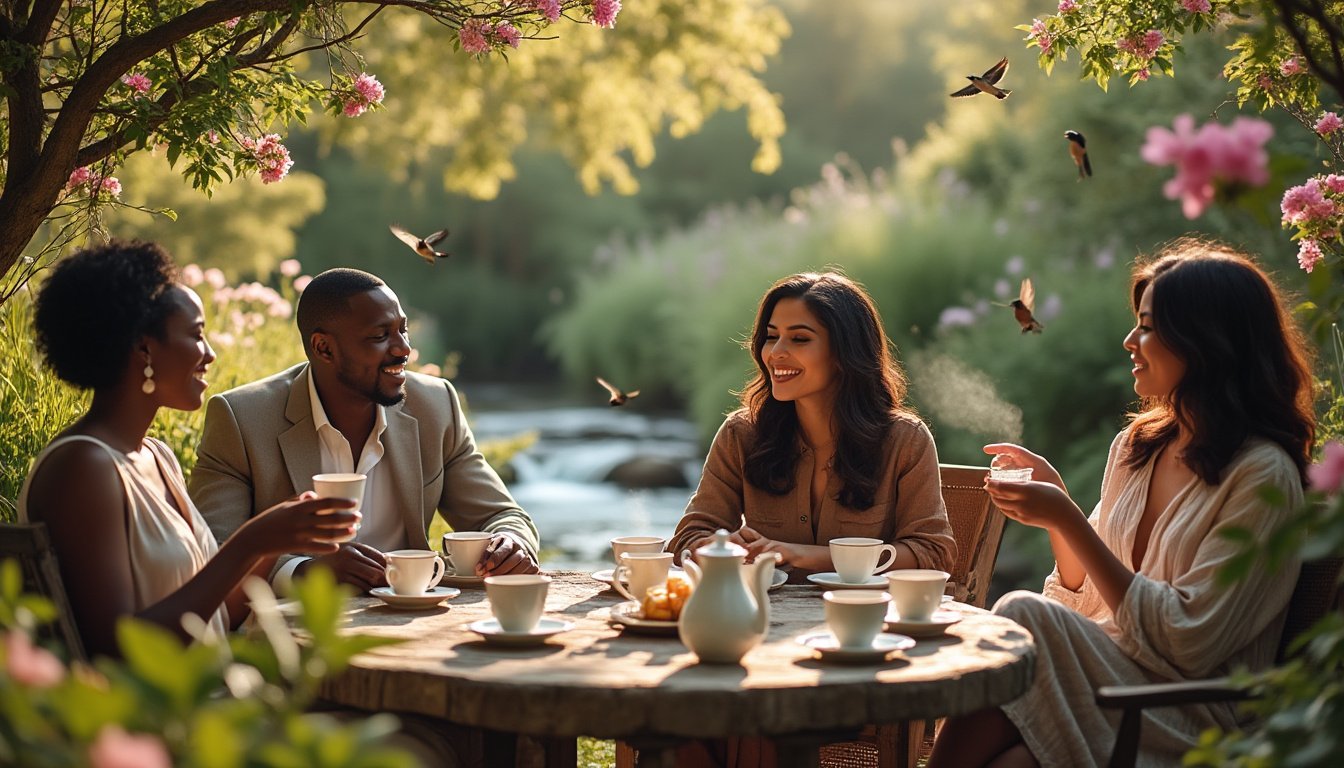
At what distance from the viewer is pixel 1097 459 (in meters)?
7.77

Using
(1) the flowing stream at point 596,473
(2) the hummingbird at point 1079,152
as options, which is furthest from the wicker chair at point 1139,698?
(1) the flowing stream at point 596,473

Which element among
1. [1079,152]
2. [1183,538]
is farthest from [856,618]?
[1079,152]

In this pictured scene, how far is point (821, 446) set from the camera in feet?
13.0

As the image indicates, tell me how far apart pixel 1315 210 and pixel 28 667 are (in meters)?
3.49

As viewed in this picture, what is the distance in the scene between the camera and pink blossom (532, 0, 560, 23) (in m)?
4.08

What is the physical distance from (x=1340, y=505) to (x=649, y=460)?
1151 centimetres

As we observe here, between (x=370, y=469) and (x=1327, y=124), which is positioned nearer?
(x=370, y=469)

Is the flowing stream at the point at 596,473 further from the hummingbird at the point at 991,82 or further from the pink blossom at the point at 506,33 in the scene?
the hummingbird at the point at 991,82

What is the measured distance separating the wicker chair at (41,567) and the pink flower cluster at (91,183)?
6.33ft

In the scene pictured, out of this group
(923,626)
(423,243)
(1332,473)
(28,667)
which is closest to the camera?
(28,667)

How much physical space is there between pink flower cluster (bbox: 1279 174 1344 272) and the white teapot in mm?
2122

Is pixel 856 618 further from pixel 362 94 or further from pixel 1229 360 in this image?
pixel 362 94

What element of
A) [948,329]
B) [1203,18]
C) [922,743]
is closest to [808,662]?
[922,743]

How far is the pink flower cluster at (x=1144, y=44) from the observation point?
4.00 m
